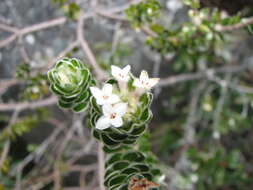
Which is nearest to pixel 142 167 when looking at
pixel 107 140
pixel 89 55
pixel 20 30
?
pixel 107 140

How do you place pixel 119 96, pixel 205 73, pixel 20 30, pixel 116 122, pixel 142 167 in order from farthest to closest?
pixel 205 73, pixel 20 30, pixel 142 167, pixel 119 96, pixel 116 122

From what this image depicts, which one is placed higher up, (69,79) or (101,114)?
(69,79)

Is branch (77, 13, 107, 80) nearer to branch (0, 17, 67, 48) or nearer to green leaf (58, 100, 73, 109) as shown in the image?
branch (0, 17, 67, 48)

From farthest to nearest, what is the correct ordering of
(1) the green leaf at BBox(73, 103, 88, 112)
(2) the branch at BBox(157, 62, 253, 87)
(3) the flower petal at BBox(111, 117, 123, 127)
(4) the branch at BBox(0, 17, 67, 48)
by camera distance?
(2) the branch at BBox(157, 62, 253, 87) < (4) the branch at BBox(0, 17, 67, 48) < (1) the green leaf at BBox(73, 103, 88, 112) < (3) the flower petal at BBox(111, 117, 123, 127)

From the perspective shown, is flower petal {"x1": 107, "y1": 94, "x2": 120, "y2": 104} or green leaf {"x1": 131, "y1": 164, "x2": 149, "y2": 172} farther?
green leaf {"x1": 131, "y1": 164, "x2": 149, "y2": 172}

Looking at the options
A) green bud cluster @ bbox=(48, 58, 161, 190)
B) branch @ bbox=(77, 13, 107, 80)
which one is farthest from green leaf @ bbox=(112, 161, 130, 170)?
branch @ bbox=(77, 13, 107, 80)

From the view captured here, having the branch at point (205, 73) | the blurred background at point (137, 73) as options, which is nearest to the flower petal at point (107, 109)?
the blurred background at point (137, 73)

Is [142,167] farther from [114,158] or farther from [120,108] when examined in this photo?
[120,108]

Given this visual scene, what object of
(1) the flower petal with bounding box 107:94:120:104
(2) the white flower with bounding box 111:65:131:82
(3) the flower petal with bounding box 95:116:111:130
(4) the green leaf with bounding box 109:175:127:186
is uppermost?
(2) the white flower with bounding box 111:65:131:82
